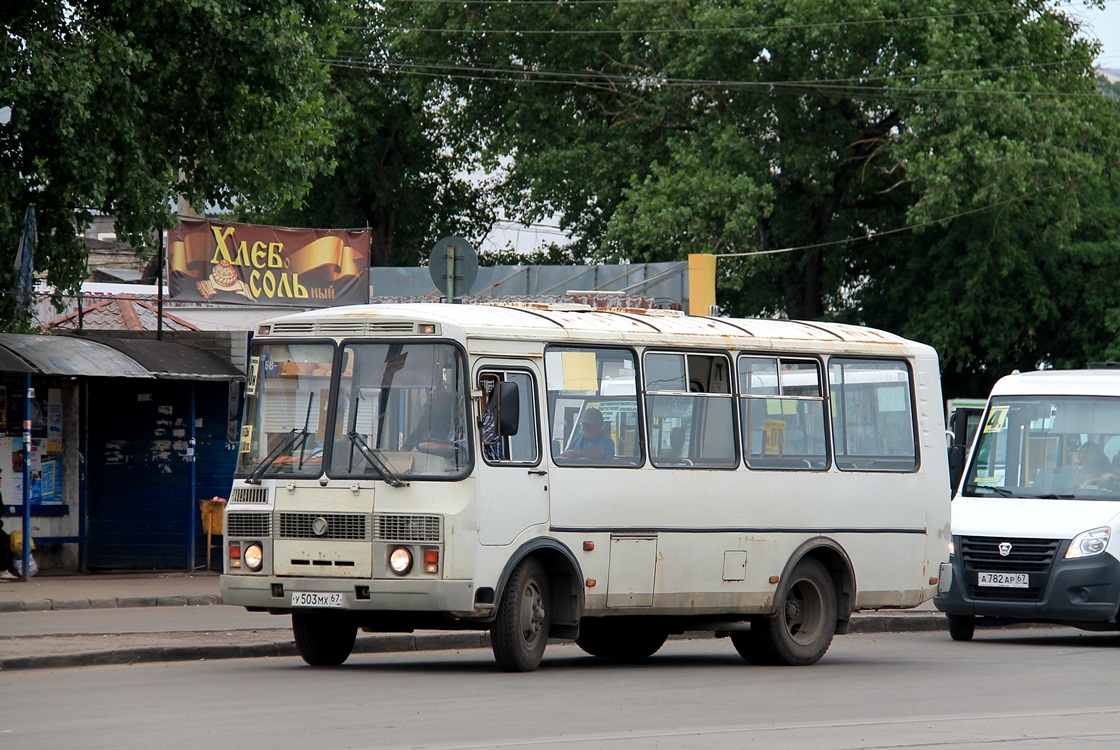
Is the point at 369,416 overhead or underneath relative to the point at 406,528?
overhead

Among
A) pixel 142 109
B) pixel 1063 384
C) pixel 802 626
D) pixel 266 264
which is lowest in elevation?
pixel 802 626

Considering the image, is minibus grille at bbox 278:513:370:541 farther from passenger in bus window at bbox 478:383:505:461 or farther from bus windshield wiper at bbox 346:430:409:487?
passenger in bus window at bbox 478:383:505:461

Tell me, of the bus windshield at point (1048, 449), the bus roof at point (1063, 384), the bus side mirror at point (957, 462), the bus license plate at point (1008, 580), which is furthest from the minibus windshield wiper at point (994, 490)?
the bus license plate at point (1008, 580)

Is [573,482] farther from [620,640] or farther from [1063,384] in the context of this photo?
[1063,384]

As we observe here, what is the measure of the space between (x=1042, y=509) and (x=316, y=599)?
327 inches

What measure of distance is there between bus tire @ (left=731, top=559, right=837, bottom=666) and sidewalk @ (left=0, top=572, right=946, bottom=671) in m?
2.78

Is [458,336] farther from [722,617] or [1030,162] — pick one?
[1030,162]

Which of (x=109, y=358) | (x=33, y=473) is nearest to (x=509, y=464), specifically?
(x=109, y=358)

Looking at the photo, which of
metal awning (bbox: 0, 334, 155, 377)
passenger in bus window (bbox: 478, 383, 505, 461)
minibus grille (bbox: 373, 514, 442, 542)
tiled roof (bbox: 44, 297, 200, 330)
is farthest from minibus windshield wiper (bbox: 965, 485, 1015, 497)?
tiled roof (bbox: 44, 297, 200, 330)

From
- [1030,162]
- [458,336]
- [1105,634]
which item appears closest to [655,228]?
[1030,162]

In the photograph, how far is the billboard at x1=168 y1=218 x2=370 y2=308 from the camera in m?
21.8

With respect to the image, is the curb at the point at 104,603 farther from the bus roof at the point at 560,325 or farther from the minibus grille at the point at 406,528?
the minibus grille at the point at 406,528

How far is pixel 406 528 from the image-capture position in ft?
38.9

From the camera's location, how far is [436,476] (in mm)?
11914
